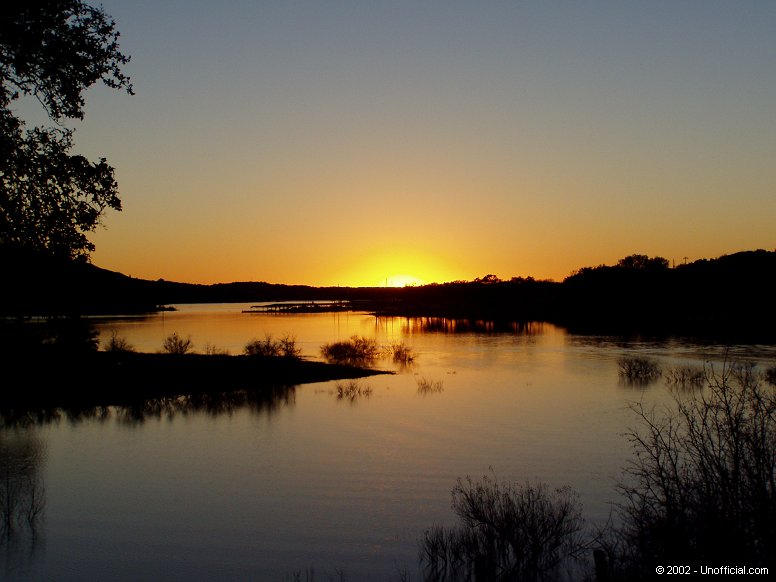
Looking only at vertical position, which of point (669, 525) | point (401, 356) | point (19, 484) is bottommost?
point (19, 484)

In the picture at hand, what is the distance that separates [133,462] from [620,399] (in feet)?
75.8

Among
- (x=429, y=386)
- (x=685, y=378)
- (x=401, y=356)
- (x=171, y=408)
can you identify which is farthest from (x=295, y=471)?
(x=401, y=356)

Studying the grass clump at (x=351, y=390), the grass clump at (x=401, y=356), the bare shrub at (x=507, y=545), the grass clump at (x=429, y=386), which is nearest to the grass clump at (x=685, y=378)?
the grass clump at (x=429, y=386)

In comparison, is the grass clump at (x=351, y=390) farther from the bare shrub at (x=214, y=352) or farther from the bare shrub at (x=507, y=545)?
the bare shrub at (x=507, y=545)

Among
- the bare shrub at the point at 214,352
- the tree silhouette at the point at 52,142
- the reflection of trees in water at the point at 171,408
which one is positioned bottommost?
the reflection of trees in water at the point at 171,408

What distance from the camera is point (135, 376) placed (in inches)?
1471

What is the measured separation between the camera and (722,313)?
320 feet

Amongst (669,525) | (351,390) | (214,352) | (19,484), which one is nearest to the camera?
(669,525)

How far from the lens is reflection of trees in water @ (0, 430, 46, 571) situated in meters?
14.2

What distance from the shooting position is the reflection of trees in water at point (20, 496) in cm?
1425
